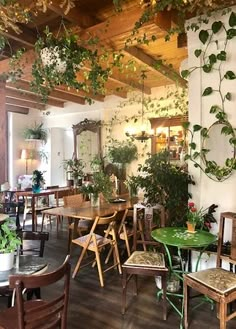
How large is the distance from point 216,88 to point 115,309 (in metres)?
2.46

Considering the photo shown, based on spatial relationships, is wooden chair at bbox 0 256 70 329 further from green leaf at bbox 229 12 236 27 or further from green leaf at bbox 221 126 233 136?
green leaf at bbox 229 12 236 27

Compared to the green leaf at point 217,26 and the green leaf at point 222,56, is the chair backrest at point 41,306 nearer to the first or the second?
the green leaf at point 222,56

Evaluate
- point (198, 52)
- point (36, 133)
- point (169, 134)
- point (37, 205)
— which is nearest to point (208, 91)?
point (198, 52)

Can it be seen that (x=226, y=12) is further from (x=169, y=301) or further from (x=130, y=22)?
(x=169, y=301)

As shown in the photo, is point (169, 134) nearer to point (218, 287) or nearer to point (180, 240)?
point (180, 240)

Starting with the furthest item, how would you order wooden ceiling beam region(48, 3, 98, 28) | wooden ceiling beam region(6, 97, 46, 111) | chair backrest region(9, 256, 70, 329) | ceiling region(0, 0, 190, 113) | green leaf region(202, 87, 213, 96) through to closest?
Result: wooden ceiling beam region(6, 97, 46, 111) → wooden ceiling beam region(48, 3, 98, 28) → ceiling region(0, 0, 190, 113) → green leaf region(202, 87, 213, 96) → chair backrest region(9, 256, 70, 329)

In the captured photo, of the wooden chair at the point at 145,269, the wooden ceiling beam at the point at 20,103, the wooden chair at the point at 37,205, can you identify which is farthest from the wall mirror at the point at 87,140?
the wooden chair at the point at 145,269

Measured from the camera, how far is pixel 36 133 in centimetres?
846

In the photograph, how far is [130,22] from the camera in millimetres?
3354

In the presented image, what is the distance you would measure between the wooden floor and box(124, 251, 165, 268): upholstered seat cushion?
45cm

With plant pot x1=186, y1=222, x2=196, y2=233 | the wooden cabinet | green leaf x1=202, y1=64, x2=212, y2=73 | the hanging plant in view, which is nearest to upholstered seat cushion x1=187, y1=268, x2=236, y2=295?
plant pot x1=186, y1=222, x2=196, y2=233

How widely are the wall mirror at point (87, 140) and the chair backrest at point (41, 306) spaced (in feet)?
19.3

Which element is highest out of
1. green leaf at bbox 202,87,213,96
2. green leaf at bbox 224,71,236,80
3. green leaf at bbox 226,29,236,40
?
green leaf at bbox 226,29,236,40

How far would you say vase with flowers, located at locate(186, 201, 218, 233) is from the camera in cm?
279
